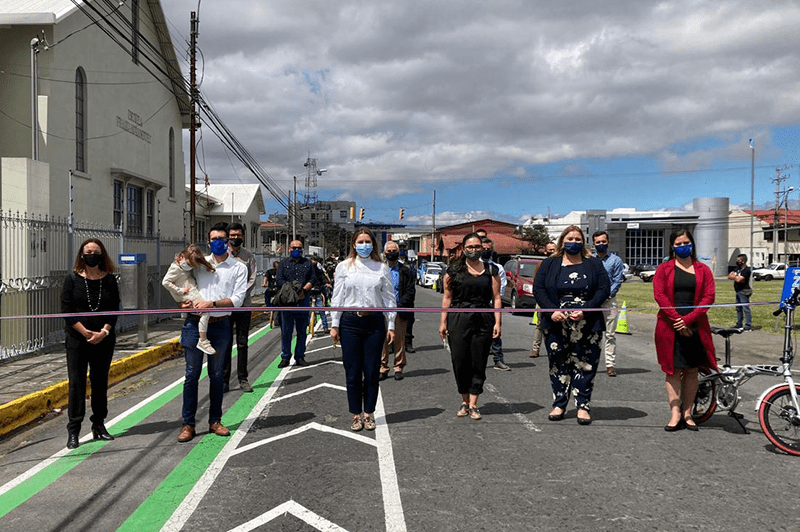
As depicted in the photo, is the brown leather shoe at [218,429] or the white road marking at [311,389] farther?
the white road marking at [311,389]

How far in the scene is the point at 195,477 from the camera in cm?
484

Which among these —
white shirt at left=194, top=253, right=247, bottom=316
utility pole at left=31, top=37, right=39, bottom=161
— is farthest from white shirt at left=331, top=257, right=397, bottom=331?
utility pole at left=31, top=37, right=39, bottom=161

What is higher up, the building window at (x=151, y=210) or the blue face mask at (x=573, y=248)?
the building window at (x=151, y=210)

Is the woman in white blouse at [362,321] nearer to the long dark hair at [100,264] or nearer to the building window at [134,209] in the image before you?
the long dark hair at [100,264]

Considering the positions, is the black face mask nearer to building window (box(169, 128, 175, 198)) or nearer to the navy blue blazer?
the navy blue blazer

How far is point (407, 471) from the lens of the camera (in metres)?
4.86

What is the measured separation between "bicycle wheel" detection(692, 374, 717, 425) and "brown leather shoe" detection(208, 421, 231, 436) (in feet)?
14.7

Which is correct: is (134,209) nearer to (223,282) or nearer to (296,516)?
(223,282)

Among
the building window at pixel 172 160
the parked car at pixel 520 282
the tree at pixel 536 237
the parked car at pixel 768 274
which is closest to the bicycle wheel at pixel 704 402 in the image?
the parked car at pixel 520 282

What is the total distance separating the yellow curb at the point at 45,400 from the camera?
6637mm

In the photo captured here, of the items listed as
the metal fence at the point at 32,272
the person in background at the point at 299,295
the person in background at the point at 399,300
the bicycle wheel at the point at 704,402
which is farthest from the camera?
A: the metal fence at the point at 32,272

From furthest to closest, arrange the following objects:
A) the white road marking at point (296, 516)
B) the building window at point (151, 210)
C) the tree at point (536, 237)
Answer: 1. the tree at point (536, 237)
2. the building window at point (151, 210)
3. the white road marking at point (296, 516)

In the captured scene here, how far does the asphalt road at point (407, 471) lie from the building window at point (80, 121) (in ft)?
40.1

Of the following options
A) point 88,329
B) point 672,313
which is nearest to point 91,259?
point 88,329
